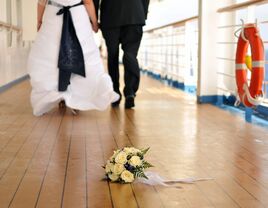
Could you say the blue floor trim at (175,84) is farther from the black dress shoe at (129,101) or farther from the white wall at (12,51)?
the white wall at (12,51)

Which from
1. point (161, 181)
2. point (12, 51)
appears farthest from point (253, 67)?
point (12, 51)

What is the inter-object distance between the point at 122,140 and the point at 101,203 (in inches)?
38.7

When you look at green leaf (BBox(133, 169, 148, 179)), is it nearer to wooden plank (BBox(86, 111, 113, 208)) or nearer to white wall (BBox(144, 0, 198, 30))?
wooden plank (BBox(86, 111, 113, 208))

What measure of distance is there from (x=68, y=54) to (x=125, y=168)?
1.77 meters

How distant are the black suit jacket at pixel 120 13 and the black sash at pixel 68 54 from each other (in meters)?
0.37

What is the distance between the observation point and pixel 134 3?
3689 mm

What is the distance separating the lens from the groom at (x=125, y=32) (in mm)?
3656

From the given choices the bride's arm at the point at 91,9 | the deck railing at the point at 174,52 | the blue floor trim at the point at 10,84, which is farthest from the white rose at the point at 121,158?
the blue floor trim at the point at 10,84

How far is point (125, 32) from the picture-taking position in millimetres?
3748

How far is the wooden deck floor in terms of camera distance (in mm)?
1512

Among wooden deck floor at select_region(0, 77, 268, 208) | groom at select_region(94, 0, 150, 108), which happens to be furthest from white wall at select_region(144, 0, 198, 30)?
wooden deck floor at select_region(0, 77, 268, 208)

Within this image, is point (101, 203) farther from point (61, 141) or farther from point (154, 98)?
point (154, 98)

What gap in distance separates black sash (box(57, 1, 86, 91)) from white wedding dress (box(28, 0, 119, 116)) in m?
0.03

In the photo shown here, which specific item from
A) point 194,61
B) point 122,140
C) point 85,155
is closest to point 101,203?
point 85,155
